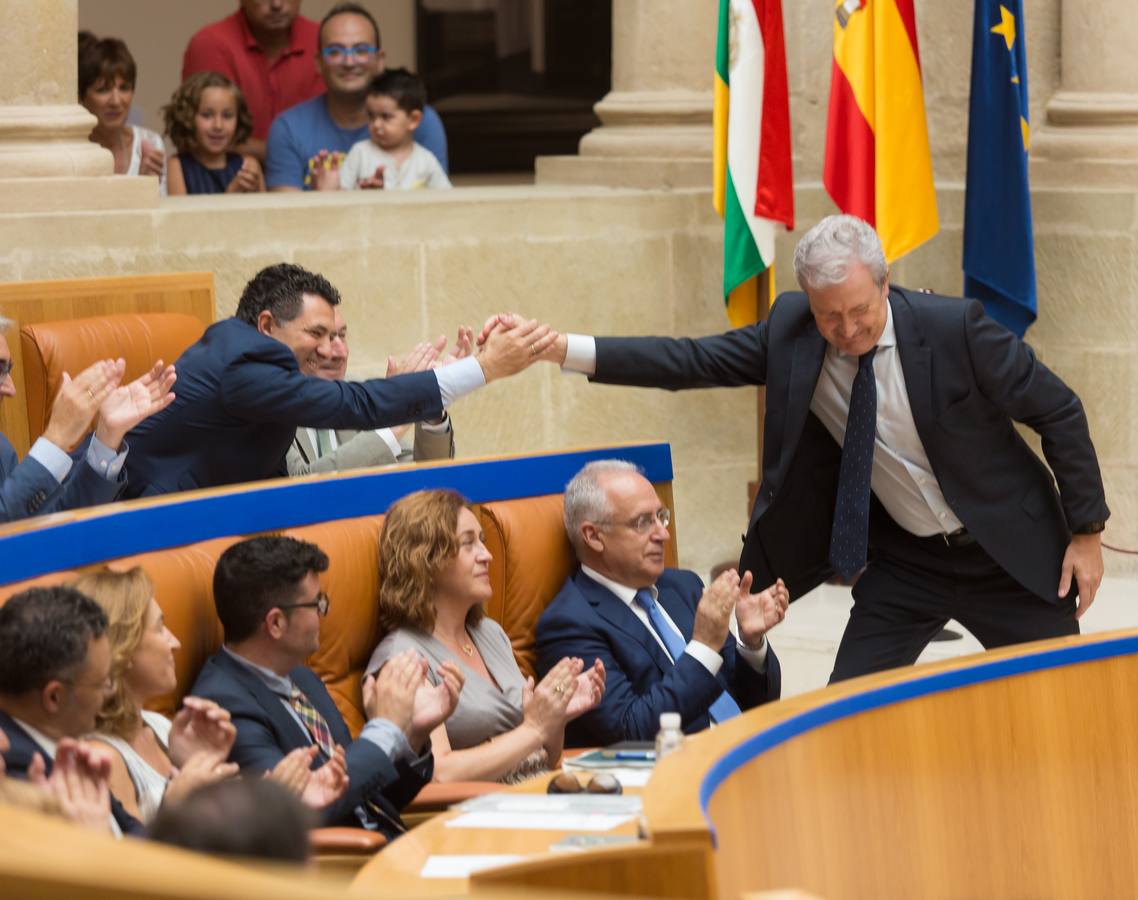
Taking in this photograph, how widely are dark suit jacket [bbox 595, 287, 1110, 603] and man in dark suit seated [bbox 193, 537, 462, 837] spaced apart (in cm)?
101

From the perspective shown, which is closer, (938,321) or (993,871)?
(993,871)

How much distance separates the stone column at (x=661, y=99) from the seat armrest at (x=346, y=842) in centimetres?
445

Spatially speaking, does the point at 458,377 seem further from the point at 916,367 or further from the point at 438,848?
the point at 438,848

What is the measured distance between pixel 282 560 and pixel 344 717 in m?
0.47

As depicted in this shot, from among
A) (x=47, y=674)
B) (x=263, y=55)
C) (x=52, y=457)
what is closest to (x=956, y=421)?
(x=52, y=457)

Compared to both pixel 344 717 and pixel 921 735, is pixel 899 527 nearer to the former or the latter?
pixel 921 735

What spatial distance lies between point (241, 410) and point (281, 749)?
106 centimetres

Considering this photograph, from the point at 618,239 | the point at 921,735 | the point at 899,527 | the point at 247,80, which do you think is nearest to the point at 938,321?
the point at 899,527

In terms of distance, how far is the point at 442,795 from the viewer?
372cm

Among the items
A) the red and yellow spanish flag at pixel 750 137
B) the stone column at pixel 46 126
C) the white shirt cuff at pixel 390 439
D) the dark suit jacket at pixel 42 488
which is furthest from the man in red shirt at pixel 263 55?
the dark suit jacket at pixel 42 488

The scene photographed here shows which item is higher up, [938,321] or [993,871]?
[938,321]

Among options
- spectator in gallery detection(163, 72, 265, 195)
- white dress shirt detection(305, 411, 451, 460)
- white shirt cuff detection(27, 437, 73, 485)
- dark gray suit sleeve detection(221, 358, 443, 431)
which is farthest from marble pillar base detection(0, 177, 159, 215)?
white shirt cuff detection(27, 437, 73, 485)

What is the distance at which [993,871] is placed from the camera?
366 cm

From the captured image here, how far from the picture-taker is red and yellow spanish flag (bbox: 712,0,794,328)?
21.8 ft
